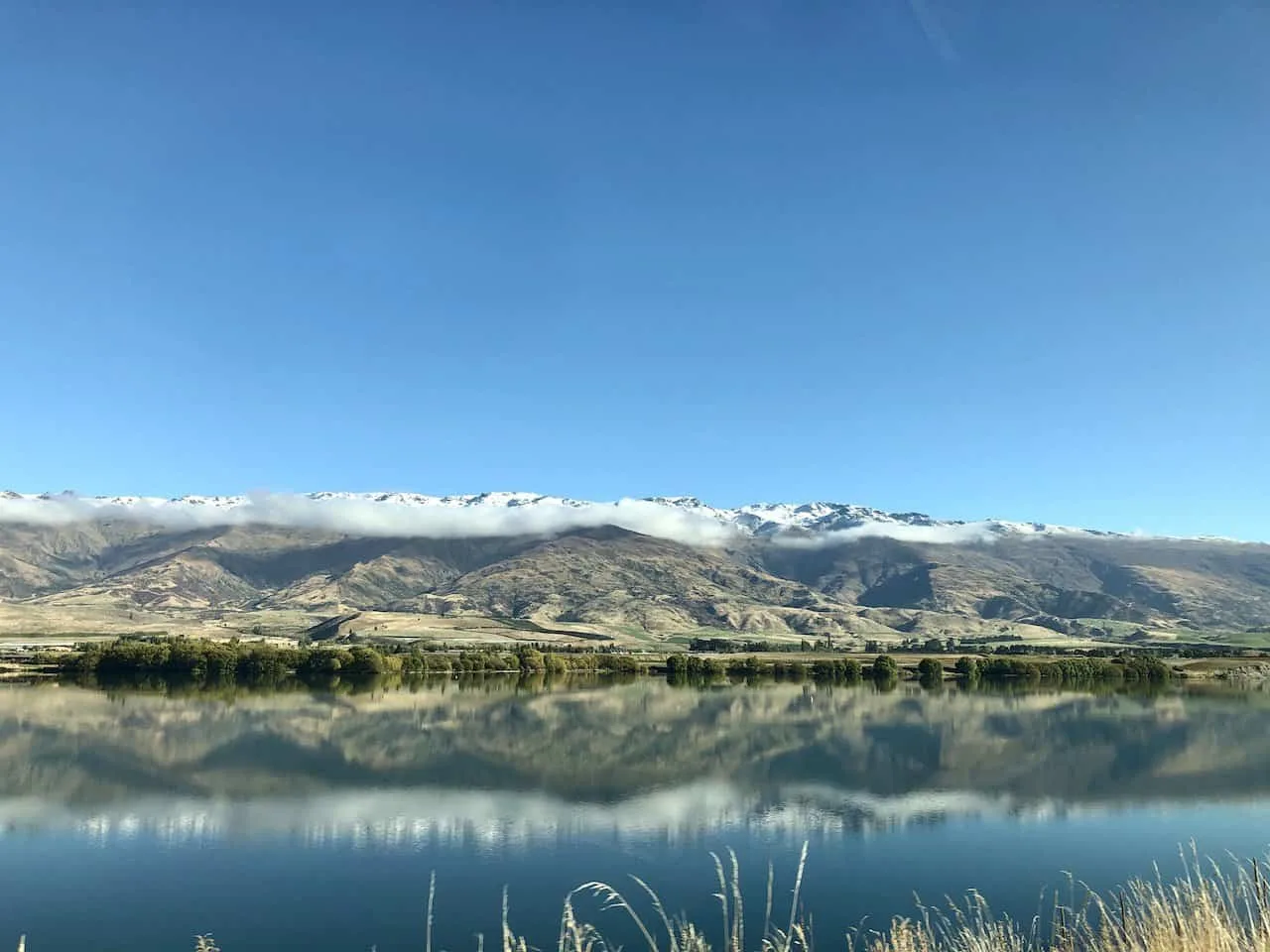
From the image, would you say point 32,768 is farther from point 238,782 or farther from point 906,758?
point 906,758

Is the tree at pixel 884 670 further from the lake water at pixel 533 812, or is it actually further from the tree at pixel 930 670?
the lake water at pixel 533 812

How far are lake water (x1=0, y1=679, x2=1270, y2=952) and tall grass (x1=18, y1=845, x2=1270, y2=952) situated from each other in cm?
143

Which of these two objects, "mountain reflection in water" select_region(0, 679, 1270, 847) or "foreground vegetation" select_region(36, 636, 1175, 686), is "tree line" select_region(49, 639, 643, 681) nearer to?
"foreground vegetation" select_region(36, 636, 1175, 686)

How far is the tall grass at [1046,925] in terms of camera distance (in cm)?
1174

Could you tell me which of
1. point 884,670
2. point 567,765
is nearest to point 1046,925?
point 567,765

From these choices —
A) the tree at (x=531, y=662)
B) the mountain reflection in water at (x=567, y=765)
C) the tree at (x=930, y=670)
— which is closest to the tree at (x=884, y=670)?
the tree at (x=930, y=670)

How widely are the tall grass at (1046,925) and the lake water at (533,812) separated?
143cm

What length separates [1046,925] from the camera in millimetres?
28828

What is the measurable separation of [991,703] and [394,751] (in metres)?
79.8

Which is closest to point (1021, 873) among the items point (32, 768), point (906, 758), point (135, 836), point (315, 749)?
point (906, 758)

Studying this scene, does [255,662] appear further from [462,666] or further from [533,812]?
[533,812]

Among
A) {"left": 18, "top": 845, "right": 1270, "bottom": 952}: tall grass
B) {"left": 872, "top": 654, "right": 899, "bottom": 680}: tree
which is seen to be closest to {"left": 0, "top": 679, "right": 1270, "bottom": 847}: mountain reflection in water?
{"left": 18, "top": 845, "right": 1270, "bottom": 952}: tall grass

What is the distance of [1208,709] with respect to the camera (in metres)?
107

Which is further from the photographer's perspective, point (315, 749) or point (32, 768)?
point (315, 749)
